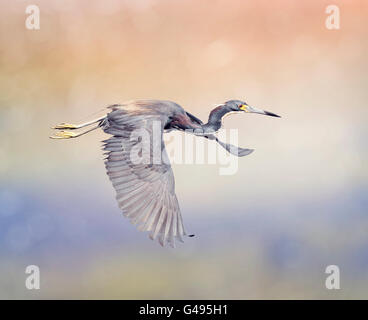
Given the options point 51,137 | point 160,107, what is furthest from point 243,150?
point 51,137

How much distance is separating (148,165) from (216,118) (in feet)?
3.36

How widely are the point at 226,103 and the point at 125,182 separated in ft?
4.47

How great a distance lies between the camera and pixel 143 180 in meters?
4.80

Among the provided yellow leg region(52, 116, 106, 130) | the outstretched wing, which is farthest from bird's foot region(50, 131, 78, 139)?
the outstretched wing

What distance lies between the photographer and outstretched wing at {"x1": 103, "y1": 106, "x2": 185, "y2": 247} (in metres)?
4.62

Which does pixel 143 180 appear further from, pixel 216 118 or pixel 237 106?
pixel 237 106

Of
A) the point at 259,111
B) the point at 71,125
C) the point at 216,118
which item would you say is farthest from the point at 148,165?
the point at 259,111

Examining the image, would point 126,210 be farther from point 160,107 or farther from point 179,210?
point 160,107

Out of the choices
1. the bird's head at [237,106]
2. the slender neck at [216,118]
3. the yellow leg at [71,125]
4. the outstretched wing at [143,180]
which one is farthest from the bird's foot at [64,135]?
the bird's head at [237,106]

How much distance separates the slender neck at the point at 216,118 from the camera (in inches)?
218

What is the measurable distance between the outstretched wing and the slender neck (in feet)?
2.05

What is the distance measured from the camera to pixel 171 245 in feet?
15.0

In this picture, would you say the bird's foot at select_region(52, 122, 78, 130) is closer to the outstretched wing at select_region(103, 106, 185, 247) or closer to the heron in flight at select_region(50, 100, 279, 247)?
the heron in flight at select_region(50, 100, 279, 247)

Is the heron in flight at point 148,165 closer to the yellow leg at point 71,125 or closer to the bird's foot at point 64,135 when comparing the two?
the yellow leg at point 71,125
